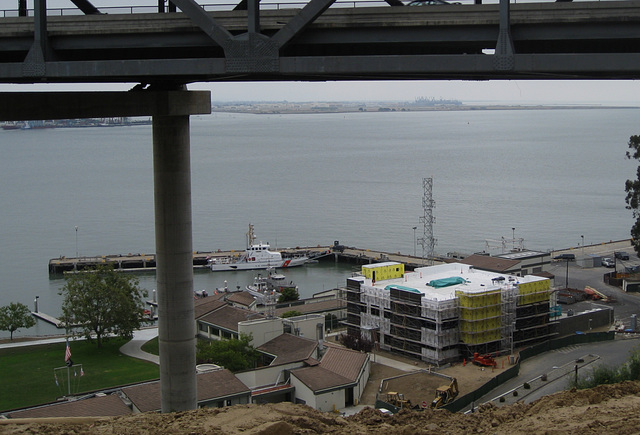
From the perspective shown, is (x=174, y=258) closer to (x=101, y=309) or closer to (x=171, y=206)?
(x=171, y=206)

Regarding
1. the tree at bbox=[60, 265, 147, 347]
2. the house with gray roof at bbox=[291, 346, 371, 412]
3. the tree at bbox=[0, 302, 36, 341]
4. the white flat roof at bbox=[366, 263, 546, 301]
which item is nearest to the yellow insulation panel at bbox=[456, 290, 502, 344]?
the white flat roof at bbox=[366, 263, 546, 301]

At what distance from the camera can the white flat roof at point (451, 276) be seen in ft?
87.8

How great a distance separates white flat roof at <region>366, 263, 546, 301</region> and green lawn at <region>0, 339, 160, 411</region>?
854 cm

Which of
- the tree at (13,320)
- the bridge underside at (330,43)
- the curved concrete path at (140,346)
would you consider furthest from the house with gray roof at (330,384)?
the tree at (13,320)

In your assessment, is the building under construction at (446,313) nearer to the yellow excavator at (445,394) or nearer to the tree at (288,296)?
the yellow excavator at (445,394)

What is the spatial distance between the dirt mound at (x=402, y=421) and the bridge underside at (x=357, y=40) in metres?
3.64

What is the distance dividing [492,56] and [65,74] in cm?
451

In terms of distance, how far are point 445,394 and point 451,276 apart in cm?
892

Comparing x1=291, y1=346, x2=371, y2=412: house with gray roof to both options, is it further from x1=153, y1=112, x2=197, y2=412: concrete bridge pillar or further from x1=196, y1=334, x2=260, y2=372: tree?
x1=153, y1=112, x2=197, y2=412: concrete bridge pillar

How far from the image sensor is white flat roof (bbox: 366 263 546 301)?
26750 mm

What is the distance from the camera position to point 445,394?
2130 centimetres

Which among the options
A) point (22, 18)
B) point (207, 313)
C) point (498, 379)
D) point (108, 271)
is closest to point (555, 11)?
point (22, 18)

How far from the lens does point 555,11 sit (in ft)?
27.6

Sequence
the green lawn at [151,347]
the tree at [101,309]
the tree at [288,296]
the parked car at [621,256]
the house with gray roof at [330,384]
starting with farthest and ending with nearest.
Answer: the parked car at [621,256] < the tree at [288,296] < the tree at [101,309] < the green lawn at [151,347] < the house with gray roof at [330,384]
